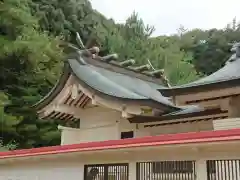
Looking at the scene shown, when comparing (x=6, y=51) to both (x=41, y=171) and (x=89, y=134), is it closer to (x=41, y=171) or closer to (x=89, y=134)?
(x=89, y=134)

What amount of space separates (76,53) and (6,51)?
23.8ft

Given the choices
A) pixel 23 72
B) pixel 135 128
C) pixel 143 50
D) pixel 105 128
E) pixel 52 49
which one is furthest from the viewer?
pixel 143 50

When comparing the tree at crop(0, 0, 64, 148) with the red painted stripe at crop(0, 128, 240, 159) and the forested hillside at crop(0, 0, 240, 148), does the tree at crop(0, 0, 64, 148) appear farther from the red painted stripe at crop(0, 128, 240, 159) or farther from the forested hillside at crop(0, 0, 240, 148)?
the red painted stripe at crop(0, 128, 240, 159)

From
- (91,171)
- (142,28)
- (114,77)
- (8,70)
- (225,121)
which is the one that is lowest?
(91,171)

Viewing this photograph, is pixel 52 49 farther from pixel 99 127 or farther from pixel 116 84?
pixel 99 127

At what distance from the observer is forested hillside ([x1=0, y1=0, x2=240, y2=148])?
18.9 meters

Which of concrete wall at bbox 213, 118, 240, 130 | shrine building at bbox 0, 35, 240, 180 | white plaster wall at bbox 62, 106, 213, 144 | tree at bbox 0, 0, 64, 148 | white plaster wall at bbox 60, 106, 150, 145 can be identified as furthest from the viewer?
tree at bbox 0, 0, 64, 148

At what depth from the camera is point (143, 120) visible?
10328 millimetres

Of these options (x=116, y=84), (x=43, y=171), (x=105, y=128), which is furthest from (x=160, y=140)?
(x=116, y=84)

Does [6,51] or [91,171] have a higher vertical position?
[6,51]

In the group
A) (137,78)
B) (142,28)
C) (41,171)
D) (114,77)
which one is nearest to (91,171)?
(41,171)

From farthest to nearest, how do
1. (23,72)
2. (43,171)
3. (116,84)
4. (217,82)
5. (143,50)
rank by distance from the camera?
(143,50)
(23,72)
(116,84)
(43,171)
(217,82)

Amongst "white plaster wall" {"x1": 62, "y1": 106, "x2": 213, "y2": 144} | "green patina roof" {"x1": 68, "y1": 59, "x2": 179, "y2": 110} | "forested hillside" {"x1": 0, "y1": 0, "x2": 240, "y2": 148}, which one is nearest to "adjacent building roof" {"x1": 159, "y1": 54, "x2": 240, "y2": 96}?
"white plaster wall" {"x1": 62, "y1": 106, "x2": 213, "y2": 144}

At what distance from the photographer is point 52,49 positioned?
71.2 ft
